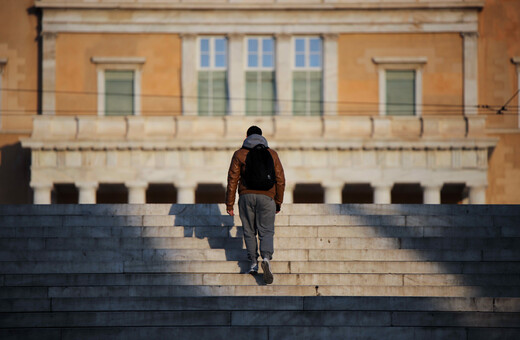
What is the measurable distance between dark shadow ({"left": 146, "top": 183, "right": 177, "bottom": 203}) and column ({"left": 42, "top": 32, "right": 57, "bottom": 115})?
4714 mm

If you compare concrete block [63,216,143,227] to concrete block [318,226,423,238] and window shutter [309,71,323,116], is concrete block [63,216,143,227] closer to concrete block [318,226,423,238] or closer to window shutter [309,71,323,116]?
concrete block [318,226,423,238]

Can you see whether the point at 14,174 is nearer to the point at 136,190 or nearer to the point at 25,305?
the point at 136,190

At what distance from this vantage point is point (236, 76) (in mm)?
42531

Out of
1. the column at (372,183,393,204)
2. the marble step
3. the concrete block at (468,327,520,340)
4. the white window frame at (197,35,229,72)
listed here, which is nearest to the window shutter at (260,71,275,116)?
the white window frame at (197,35,229,72)

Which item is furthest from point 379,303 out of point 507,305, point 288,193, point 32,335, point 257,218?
point 288,193

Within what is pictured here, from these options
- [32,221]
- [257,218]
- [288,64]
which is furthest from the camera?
[288,64]

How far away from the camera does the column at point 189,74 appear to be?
42.4 meters

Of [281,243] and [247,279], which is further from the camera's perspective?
[281,243]

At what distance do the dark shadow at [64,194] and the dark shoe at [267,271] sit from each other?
24.0 meters

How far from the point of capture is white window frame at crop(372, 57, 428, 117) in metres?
42.3

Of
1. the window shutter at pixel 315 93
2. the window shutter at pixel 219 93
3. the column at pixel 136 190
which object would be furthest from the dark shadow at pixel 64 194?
the window shutter at pixel 315 93

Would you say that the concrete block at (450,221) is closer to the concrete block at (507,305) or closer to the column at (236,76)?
the concrete block at (507,305)

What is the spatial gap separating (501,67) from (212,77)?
10.7 m

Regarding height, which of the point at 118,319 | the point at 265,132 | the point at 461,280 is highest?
the point at 265,132
